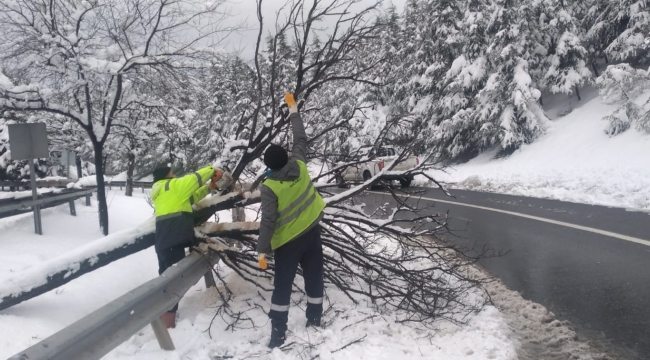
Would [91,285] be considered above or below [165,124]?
below

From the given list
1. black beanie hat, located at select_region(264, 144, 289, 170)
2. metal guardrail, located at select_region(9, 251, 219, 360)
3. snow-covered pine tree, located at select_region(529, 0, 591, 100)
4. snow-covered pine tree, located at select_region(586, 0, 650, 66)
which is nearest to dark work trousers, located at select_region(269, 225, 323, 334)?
black beanie hat, located at select_region(264, 144, 289, 170)

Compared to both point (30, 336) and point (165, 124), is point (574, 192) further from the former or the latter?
point (30, 336)

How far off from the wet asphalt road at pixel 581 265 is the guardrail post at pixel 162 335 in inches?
140

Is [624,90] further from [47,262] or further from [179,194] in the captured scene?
[47,262]

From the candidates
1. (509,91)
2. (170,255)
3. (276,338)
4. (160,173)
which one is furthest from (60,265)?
(509,91)

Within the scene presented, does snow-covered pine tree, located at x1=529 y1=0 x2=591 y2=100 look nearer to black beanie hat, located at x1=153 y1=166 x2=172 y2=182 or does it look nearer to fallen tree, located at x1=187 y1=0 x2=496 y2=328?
fallen tree, located at x1=187 y1=0 x2=496 y2=328

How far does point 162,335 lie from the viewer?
3.50 meters

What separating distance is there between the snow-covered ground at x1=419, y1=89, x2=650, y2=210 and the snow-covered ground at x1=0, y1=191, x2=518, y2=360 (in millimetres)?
6199

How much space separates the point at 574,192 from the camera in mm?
13008

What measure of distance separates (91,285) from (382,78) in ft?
77.0

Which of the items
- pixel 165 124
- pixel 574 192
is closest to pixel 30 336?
pixel 165 124

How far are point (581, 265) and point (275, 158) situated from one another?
477 centimetres

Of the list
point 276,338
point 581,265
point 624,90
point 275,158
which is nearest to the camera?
point 276,338

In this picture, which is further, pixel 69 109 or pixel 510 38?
pixel 510 38
